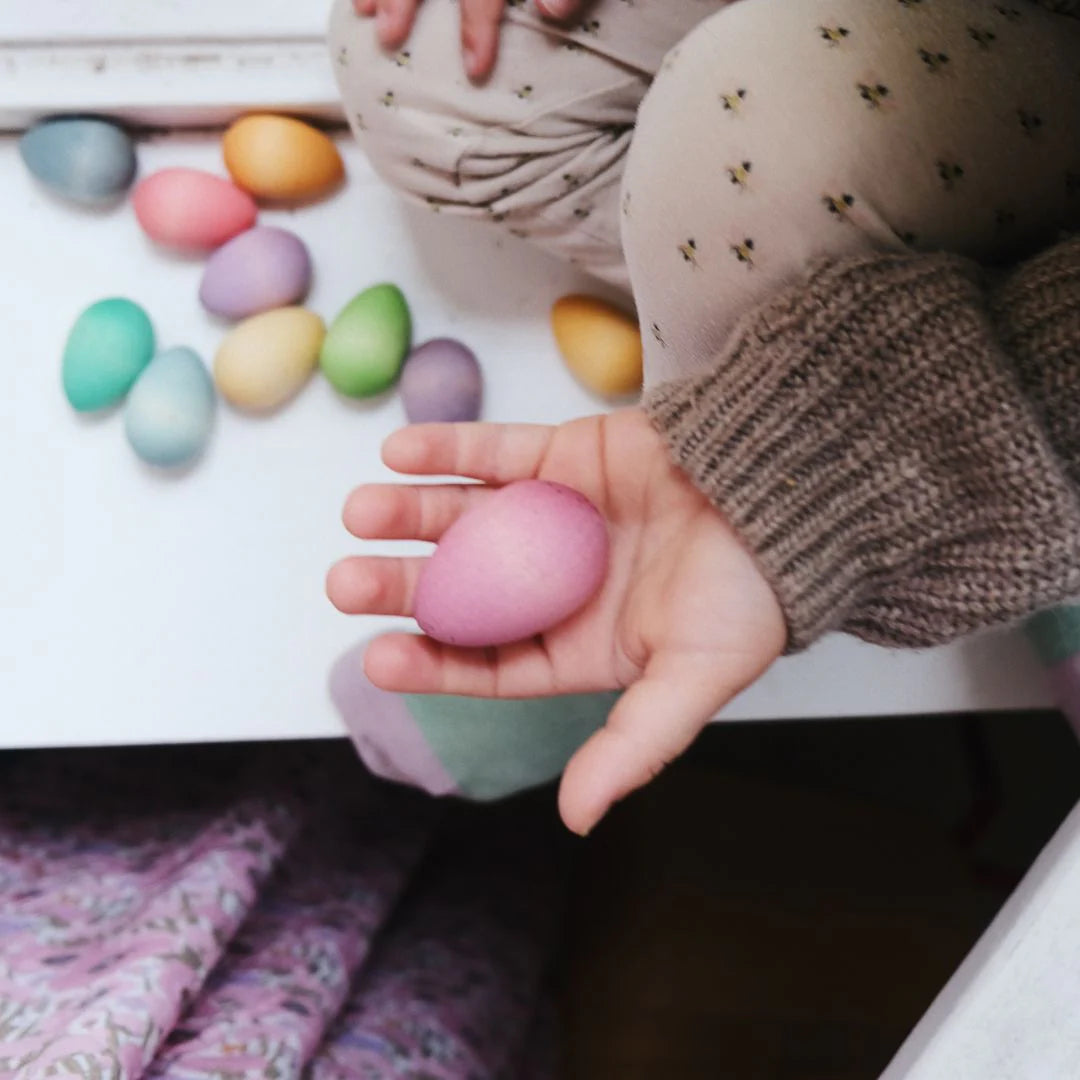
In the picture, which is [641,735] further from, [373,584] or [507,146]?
[507,146]

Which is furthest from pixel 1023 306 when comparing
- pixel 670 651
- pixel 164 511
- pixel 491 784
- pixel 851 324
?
pixel 164 511

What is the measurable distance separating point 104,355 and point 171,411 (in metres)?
0.07

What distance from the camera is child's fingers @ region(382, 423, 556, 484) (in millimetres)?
557

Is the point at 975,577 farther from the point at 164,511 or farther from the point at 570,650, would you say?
the point at 164,511

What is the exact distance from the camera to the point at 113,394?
72cm

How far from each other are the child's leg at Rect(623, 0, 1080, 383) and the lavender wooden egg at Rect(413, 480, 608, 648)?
4.4 inches

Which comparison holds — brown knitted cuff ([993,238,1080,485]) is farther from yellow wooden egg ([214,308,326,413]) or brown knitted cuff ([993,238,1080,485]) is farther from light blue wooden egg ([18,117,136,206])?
light blue wooden egg ([18,117,136,206])

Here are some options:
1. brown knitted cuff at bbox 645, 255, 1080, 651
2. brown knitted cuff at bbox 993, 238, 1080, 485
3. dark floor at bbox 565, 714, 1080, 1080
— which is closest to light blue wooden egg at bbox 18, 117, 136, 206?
brown knitted cuff at bbox 645, 255, 1080, 651

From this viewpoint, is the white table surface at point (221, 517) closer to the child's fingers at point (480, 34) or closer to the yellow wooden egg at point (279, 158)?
the yellow wooden egg at point (279, 158)

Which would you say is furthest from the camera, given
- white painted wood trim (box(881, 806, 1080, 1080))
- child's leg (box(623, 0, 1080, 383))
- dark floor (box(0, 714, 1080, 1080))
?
dark floor (box(0, 714, 1080, 1080))

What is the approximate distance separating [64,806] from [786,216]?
27.3 inches

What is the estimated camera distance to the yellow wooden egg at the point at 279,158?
0.76m

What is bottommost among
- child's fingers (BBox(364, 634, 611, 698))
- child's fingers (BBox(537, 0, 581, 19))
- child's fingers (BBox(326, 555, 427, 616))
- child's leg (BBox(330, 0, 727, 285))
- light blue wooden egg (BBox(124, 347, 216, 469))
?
light blue wooden egg (BBox(124, 347, 216, 469))

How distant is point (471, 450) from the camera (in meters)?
0.57
